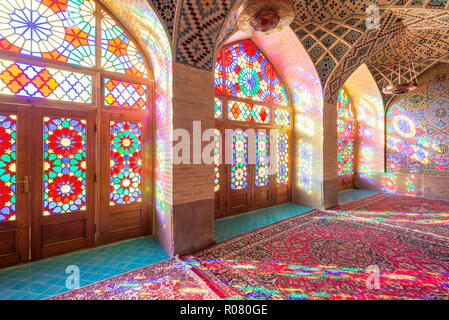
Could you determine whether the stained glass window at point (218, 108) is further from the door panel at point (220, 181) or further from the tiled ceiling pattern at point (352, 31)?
the tiled ceiling pattern at point (352, 31)

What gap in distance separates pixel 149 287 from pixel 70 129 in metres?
2.56

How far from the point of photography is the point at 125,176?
12.3 ft

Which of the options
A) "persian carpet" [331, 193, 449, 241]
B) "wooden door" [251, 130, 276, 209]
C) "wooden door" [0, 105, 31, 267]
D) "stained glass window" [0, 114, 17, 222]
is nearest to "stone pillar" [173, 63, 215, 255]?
"wooden door" [0, 105, 31, 267]

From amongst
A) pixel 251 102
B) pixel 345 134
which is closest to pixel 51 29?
pixel 251 102

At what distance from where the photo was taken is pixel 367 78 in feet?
25.6

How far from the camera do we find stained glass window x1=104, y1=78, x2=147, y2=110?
3.61 m

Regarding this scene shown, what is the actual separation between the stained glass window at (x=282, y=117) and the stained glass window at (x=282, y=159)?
35 cm

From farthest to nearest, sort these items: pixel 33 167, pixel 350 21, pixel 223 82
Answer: pixel 223 82 < pixel 350 21 < pixel 33 167

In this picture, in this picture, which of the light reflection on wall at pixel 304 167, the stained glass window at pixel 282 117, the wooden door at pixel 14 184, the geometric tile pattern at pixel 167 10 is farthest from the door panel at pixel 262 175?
the wooden door at pixel 14 184

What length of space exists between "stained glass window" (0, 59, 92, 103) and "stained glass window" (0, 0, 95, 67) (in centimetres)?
20

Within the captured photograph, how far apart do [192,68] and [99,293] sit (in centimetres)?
317

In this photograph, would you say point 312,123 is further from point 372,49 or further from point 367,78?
point 367,78

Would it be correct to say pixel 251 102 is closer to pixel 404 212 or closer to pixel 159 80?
pixel 159 80

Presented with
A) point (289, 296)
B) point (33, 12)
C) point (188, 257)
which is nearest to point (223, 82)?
point (33, 12)
